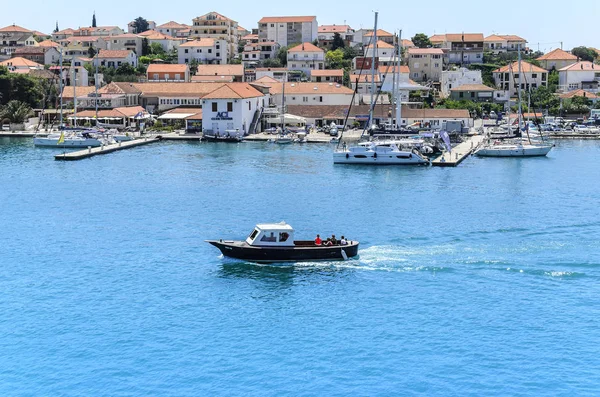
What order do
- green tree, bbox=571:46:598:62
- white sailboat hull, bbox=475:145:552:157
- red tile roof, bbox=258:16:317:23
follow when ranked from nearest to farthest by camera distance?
white sailboat hull, bbox=475:145:552:157
red tile roof, bbox=258:16:317:23
green tree, bbox=571:46:598:62

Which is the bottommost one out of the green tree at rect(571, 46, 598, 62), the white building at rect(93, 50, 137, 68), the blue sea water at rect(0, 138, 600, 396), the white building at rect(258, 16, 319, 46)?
the blue sea water at rect(0, 138, 600, 396)

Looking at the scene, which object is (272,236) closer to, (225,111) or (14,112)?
(225,111)

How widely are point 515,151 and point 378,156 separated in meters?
14.1

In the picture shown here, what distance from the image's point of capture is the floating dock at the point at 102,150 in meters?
71.3

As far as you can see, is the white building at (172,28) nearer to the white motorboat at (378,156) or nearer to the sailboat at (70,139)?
the sailboat at (70,139)

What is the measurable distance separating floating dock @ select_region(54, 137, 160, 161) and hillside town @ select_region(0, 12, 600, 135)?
7248 mm

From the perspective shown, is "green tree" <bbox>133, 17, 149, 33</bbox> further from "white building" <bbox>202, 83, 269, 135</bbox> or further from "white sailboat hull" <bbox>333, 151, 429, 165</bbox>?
"white sailboat hull" <bbox>333, 151, 429, 165</bbox>

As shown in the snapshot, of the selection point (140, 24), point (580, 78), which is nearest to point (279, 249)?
point (580, 78)

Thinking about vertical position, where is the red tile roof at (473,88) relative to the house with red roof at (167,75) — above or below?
below

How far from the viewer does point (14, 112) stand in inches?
3856

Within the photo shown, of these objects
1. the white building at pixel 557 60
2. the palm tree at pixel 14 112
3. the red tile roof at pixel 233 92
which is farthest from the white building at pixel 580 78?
the palm tree at pixel 14 112

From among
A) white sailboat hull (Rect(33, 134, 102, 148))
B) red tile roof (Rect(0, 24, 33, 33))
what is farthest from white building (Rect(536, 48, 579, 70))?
red tile roof (Rect(0, 24, 33, 33))

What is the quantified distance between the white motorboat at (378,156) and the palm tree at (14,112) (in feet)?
150

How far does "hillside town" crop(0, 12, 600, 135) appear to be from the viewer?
312ft
